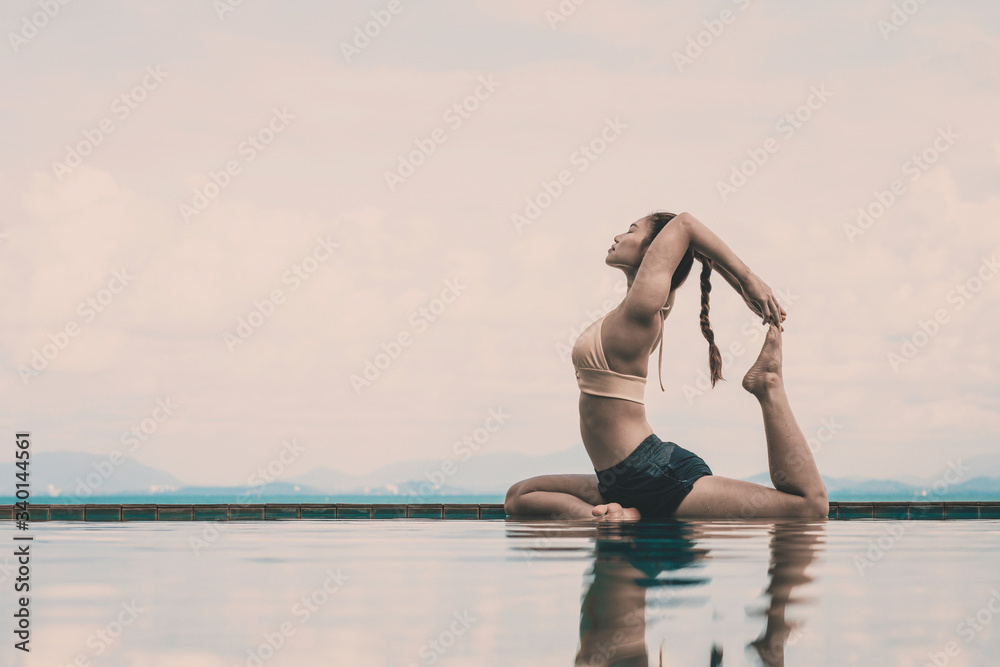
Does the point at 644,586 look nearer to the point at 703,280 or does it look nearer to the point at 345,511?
the point at 703,280

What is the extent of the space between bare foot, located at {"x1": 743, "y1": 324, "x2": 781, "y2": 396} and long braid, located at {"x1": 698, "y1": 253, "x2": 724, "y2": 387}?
1.10 ft

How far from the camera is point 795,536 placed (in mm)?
3842

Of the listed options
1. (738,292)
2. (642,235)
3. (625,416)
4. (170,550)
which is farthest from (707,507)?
(170,550)

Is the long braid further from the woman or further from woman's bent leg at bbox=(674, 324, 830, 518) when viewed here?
woman's bent leg at bbox=(674, 324, 830, 518)

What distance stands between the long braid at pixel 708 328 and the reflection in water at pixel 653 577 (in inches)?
52.3

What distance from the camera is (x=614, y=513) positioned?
521cm

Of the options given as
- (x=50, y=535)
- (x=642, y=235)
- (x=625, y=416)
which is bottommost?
(x=50, y=535)

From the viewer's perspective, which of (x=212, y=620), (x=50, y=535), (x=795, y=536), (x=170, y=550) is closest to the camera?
(x=212, y=620)

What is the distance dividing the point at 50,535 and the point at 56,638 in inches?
129

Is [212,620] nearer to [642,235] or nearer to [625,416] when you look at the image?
[625,416]
